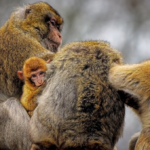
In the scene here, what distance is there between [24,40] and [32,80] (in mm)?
1473

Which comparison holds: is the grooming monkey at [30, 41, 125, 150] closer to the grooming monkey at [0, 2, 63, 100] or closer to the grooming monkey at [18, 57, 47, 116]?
the grooming monkey at [18, 57, 47, 116]

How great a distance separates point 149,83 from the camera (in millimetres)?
5938

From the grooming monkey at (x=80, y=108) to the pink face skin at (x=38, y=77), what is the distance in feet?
1.31

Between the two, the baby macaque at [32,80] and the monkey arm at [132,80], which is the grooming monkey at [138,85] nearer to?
the monkey arm at [132,80]

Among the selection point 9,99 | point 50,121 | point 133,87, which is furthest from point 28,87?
point 133,87

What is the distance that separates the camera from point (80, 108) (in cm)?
580

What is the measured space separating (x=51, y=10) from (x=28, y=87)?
6.90 ft

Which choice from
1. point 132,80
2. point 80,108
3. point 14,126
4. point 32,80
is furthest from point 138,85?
point 14,126

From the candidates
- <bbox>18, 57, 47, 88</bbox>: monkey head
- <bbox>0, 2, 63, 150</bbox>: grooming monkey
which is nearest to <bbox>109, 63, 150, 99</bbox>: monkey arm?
<bbox>18, 57, 47, 88</bbox>: monkey head

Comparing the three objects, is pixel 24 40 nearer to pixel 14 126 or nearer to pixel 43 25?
pixel 43 25

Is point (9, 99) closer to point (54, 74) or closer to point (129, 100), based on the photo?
point (54, 74)

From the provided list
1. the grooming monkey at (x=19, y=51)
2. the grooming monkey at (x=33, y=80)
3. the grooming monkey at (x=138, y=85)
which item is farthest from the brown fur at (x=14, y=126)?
the grooming monkey at (x=138, y=85)

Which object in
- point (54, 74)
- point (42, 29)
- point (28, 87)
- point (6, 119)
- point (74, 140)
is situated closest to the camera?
point (74, 140)

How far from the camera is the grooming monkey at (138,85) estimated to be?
5.89 meters
